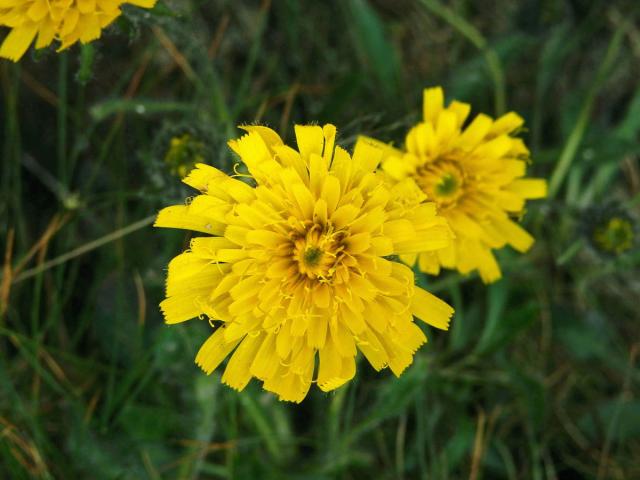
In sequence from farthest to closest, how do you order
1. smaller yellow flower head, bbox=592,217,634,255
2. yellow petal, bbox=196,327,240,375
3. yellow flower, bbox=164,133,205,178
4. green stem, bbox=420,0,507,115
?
green stem, bbox=420,0,507,115 → smaller yellow flower head, bbox=592,217,634,255 → yellow flower, bbox=164,133,205,178 → yellow petal, bbox=196,327,240,375

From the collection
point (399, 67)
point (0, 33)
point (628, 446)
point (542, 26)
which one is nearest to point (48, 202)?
→ point (0, 33)

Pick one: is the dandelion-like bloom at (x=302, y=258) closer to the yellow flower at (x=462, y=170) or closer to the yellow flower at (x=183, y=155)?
the yellow flower at (x=462, y=170)

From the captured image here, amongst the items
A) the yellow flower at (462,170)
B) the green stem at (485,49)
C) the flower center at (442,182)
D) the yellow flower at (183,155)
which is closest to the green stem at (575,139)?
the green stem at (485,49)

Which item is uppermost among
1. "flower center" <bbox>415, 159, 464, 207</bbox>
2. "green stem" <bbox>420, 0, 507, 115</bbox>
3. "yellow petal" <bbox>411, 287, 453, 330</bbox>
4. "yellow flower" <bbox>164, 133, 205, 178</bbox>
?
"green stem" <bbox>420, 0, 507, 115</bbox>

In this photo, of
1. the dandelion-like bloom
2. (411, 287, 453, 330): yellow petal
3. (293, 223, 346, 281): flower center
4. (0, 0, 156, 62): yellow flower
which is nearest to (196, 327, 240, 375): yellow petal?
the dandelion-like bloom

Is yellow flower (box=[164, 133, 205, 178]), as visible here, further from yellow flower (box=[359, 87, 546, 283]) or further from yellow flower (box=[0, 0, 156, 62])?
yellow flower (box=[359, 87, 546, 283])

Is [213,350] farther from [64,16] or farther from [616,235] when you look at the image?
[616,235]

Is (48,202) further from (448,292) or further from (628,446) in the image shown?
(628,446)
